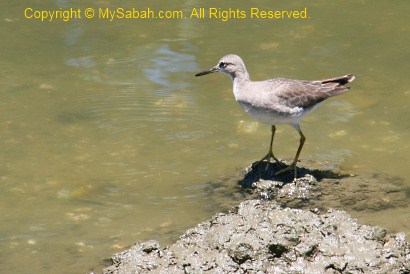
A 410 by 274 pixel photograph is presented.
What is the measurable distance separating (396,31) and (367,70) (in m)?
1.29

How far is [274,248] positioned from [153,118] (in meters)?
4.04

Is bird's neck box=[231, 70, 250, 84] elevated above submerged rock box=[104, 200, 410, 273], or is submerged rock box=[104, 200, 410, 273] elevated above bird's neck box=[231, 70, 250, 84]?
bird's neck box=[231, 70, 250, 84]

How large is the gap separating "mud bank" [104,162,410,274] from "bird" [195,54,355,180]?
1.76 m

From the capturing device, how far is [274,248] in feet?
18.4

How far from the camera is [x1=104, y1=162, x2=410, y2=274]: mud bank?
5.59 m

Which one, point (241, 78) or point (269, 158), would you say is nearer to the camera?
point (269, 158)

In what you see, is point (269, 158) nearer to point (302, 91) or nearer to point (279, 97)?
point (279, 97)

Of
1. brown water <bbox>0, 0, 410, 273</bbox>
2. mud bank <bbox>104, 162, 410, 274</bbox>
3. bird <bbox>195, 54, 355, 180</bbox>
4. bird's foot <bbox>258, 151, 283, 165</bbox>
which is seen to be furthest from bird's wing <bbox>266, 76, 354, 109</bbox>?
mud bank <bbox>104, 162, 410, 274</bbox>

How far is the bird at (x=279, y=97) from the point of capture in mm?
7715

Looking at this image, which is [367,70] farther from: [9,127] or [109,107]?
[9,127]

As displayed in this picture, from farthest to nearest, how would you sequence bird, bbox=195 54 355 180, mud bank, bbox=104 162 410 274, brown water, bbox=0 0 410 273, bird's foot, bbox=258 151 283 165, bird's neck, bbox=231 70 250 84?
bird's neck, bbox=231 70 250 84, bird's foot, bbox=258 151 283 165, bird, bbox=195 54 355 180, brown water, bbox=0 0 410 273, mud bank, bbox=104 162 410 274

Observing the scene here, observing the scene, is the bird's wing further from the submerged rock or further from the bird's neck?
the submerged rock

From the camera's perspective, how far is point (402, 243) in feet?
18.9

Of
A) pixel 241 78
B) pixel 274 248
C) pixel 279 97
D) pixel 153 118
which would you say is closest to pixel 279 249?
pixel 274 248
